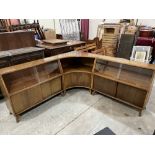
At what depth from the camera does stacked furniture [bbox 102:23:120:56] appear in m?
4.70

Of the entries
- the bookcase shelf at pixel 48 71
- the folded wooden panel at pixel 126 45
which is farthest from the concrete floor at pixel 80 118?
the folded wooden panel at pixel 126 45

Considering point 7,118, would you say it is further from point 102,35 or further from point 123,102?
point 102,35

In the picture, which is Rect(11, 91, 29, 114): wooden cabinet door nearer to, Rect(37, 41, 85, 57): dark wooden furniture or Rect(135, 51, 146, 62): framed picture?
Rect(37, 41, 85, 57): dark wooden furniture

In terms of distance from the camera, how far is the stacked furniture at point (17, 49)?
105 inches

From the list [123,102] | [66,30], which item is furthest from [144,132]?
[66,30]

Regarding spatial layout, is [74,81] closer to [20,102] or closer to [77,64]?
[77,64]

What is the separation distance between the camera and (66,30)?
5434 mm

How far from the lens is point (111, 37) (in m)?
4.83

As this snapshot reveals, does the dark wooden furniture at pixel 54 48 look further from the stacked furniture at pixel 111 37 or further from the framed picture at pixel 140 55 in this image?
the framed picture at pixel 140 55

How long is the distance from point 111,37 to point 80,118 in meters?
3.50

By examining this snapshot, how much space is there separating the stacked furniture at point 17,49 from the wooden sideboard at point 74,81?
407 mm

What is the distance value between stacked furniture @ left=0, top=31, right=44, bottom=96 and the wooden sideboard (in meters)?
0.41

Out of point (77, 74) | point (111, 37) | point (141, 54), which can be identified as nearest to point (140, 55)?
point (141, 54)

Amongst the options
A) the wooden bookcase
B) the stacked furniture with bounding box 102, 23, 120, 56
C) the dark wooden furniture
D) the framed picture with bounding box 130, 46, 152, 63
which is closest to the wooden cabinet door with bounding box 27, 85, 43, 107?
the wooden bookcase
